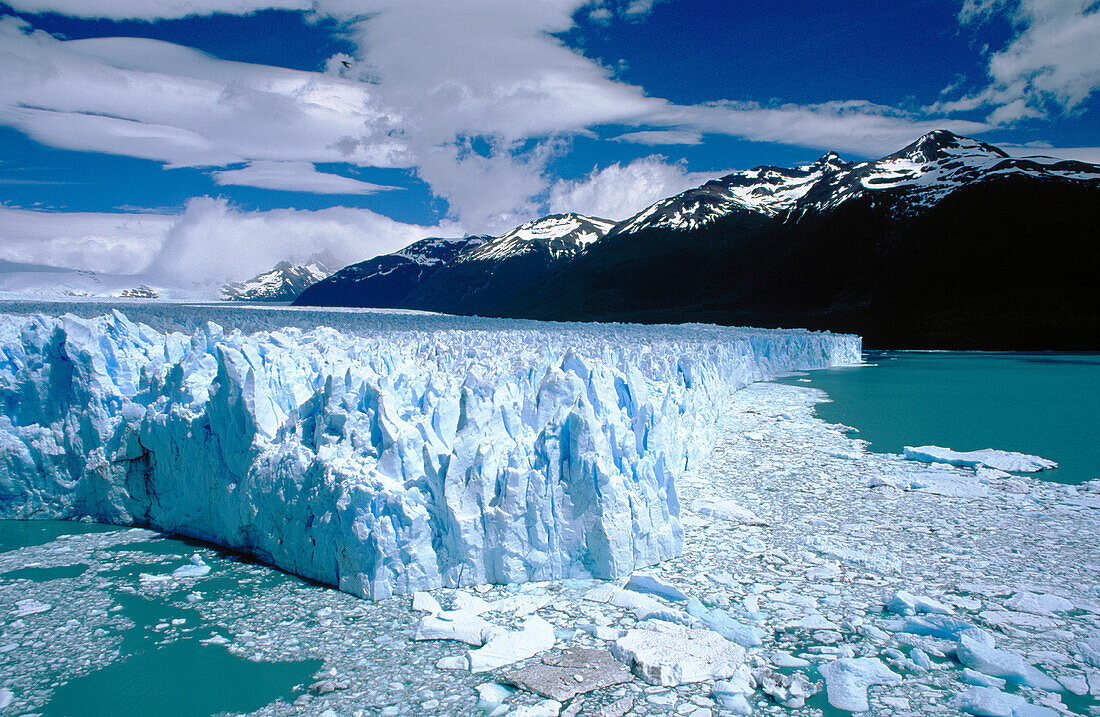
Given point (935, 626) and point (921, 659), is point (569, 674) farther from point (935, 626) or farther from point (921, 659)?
point (935, 626)

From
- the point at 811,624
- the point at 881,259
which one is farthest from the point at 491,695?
the point at 881,259

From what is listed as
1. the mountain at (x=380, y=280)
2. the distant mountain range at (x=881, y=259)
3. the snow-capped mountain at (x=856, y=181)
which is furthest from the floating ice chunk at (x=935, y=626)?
the mountain at (x=380, y=280)

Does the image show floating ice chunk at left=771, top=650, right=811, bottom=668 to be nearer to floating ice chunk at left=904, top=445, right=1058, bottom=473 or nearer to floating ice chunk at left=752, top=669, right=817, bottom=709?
floating ice chunk at left=752, top=669, right=817, bottom=709

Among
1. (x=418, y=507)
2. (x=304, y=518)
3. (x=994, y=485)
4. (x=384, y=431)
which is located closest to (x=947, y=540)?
(x=994, y=485)

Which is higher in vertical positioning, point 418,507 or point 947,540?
point 418,507

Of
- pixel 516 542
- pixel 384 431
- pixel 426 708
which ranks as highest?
pixel 384 431

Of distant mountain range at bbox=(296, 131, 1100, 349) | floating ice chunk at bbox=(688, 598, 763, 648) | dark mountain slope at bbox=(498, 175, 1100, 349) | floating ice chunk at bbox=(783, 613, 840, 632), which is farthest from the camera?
distant mountain range at bbox=(296, 131, 1100, 349)

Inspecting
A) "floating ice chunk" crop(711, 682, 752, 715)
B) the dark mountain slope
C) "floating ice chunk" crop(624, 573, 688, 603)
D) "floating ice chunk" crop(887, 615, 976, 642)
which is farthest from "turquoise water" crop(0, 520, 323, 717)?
the dark mountain slope

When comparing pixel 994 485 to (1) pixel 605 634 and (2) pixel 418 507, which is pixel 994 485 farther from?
(2) pixel 418 507
